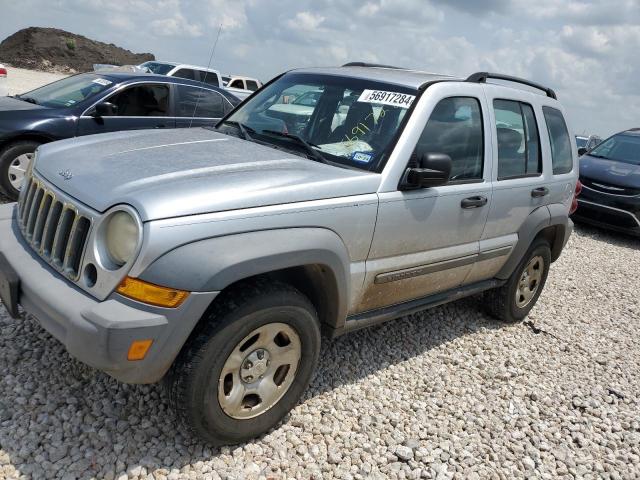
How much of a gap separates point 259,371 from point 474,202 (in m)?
1.82

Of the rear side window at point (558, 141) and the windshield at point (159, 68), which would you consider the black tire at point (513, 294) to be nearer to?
the rear side window at point (558, 141)

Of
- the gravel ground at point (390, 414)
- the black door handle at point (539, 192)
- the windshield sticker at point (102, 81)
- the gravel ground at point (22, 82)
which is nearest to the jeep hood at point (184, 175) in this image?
the gravel ground at point (390, 414)

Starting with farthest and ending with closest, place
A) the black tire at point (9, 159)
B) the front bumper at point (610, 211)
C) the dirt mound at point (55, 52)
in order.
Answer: the dirt mound at point (55, 52) < the front bumper at point (610, 211) < the black tire at point (9, 159)

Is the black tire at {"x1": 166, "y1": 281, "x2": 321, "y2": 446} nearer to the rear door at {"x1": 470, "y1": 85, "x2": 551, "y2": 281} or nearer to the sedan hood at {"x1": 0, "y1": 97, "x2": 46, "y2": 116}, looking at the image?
the rear door at {"x1": 470, "y1": 85, "x2": 551, "y2": 281}

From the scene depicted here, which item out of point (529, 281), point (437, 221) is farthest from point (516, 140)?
point (529, 281)

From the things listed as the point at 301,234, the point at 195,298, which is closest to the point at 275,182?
the point at 301,234

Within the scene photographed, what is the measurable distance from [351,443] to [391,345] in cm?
124

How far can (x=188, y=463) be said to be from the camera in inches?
105

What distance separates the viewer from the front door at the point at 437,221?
316 cm

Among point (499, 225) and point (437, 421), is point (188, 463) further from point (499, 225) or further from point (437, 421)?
point (499, 225)

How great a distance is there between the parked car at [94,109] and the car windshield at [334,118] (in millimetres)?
3283

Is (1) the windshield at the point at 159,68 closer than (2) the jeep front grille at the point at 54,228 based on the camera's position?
No

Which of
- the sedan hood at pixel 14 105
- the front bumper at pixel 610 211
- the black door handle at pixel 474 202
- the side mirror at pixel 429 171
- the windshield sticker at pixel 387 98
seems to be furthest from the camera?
the front bumper at pixel 610 211

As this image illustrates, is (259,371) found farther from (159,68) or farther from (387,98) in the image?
(159,68)
